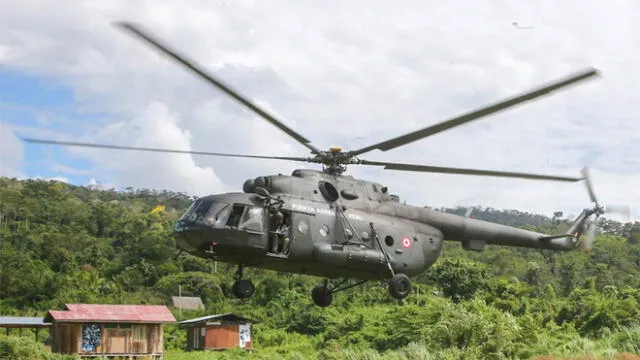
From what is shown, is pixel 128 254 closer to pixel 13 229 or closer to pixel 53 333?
pixel 13 229

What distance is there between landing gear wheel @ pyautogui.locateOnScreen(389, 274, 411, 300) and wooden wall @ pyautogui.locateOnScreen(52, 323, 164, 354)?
34027mm

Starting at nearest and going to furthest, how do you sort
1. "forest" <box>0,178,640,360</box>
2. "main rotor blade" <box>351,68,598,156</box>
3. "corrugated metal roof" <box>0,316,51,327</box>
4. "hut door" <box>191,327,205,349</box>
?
1. "main rotor blade" <box>351,68,598,156</box>
2. "forest" <box>0,178,640,360</box>
3. "corrugated metal roof" <box>0,316,51,327</box>
4. "hut door" <box>191,327,205,349</box>

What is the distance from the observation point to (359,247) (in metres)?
16.2

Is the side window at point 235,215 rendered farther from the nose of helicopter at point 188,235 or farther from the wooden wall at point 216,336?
the wooden wall at point 216,336

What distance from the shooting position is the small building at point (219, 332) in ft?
178

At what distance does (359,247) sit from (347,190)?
130 cm

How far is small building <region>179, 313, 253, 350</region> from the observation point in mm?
54375

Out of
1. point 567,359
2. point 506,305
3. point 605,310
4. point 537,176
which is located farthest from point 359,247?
point 506,305

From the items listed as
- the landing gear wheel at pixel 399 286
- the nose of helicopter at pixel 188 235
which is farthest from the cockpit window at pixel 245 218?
the landing gear wheel at pixel 399 286

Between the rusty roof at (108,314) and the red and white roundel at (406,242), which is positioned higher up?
the red and white roundel at (406,242)

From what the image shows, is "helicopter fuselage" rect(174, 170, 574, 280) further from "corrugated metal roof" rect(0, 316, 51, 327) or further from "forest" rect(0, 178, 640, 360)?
"corrugated metal roof" rect(0, 316, 51, 327)

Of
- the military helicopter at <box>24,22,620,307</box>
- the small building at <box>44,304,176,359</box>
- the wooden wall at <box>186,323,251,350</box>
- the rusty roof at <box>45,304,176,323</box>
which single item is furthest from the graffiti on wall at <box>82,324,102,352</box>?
the military helicopter at <box>24,22,620,307</box>

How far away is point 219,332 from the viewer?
2156 inches

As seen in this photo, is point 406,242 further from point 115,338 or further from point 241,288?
point 115,338
